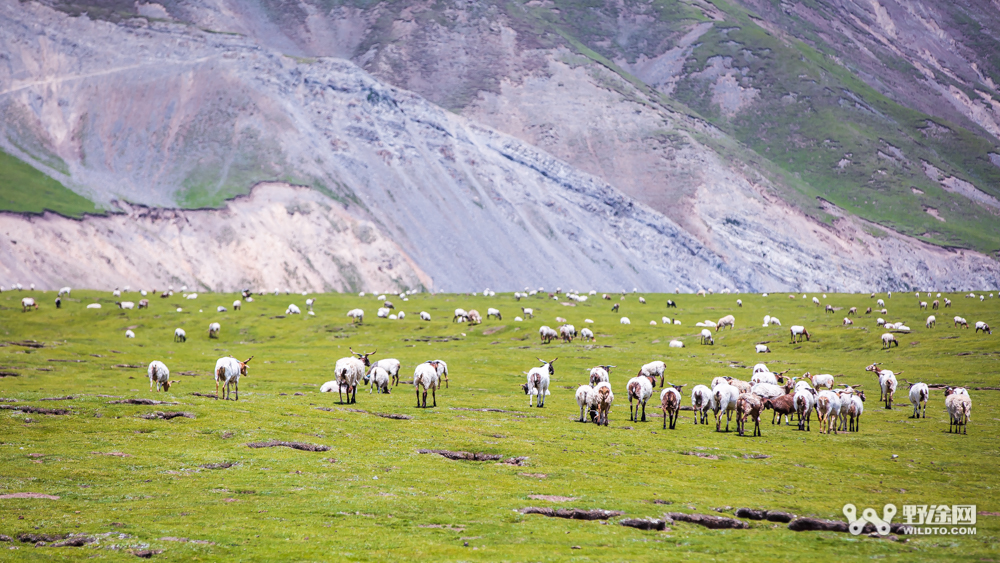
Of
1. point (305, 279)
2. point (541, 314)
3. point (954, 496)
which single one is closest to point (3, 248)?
point (305, 279)

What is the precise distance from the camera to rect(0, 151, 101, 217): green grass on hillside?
132 meters

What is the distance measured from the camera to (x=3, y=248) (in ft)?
404

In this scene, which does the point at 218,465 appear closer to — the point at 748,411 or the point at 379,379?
the point at 379,379

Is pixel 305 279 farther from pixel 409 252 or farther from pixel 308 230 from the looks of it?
pixel 409 252

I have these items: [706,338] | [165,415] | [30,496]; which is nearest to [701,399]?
[165,415]

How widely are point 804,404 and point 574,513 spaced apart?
2157cm

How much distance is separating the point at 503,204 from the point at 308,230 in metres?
46.3

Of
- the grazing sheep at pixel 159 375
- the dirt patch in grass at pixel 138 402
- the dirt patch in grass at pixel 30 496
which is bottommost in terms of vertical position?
the dirt patch in grass at pixel 30 496

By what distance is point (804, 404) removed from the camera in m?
41.2

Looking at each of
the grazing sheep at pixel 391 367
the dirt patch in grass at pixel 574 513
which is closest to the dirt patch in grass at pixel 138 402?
the grazing sheep at pixel 391 367

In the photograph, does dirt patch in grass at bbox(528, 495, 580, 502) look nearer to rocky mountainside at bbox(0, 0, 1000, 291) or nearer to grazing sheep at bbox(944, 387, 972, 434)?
grazing sheep at bbox(944, 387, 972, 434)

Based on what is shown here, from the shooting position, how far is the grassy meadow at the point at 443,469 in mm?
21547

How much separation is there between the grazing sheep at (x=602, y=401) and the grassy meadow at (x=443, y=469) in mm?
980

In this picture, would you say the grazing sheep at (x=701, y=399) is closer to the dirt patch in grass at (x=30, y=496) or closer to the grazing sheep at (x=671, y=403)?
the grazing sheep at (x=671, y=403)
